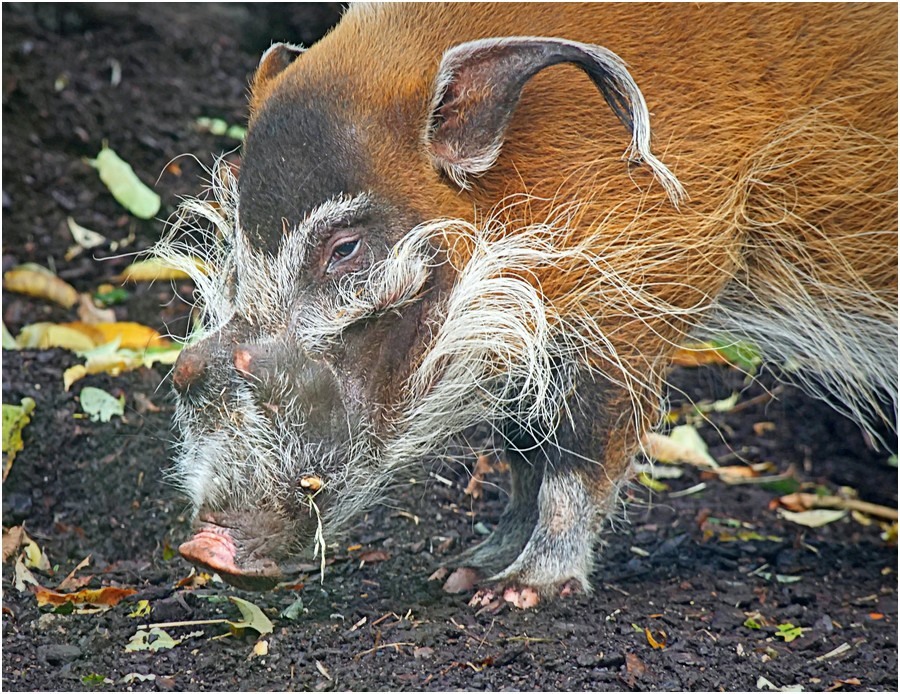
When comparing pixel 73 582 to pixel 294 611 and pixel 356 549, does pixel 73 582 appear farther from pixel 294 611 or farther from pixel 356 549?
pixel 356 549

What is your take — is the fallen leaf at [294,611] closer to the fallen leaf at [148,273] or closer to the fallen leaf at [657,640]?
the fallen leaf at [657,640]

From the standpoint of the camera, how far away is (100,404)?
4.16 m

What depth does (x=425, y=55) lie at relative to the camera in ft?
10.8

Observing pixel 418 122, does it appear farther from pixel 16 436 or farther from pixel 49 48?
pixel 49 48

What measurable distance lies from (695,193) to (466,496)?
1.43m

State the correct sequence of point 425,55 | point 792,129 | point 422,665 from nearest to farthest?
point 422,665, point 425,55, point 792,129

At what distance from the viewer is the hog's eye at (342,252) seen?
3.14 meters

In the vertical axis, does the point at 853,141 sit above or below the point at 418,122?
below

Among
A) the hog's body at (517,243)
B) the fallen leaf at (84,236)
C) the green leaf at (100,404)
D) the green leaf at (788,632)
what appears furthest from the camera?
the fallen leaf at (84,236)

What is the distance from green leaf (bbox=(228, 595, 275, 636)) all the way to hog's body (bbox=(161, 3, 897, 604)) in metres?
0.16

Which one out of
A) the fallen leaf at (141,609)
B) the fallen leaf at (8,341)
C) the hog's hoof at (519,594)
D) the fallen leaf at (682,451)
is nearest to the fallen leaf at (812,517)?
the fallen leaf at (682,451)

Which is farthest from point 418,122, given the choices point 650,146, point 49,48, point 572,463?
point 49,48

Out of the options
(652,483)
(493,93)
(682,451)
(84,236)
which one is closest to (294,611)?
(493,93)

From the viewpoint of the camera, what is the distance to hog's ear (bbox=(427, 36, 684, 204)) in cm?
307
